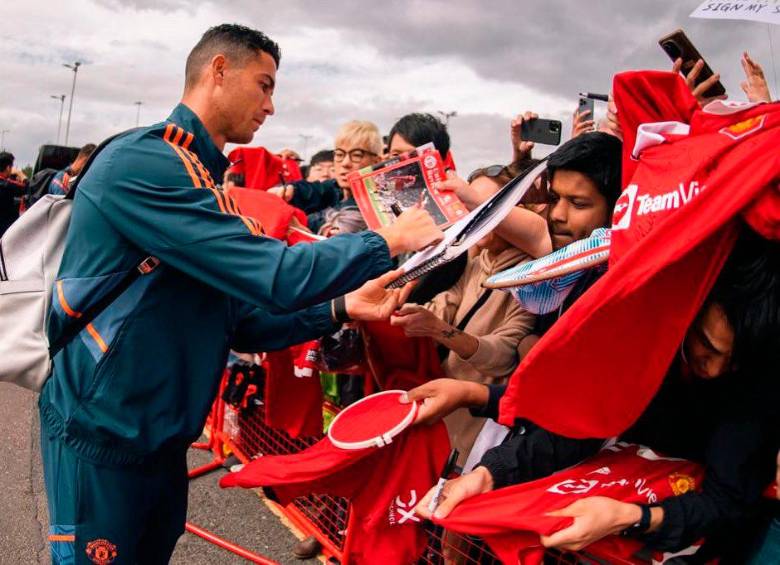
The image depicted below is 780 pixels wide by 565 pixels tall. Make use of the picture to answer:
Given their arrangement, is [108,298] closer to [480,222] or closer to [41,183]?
[480,222]

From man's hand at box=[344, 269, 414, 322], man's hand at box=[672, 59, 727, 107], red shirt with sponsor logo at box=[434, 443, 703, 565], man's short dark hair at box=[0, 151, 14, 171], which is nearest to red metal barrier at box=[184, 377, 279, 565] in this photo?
man's hand at box=[344, 269, 414, 322]

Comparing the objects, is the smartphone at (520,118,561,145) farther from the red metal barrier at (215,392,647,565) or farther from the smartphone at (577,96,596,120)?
the red metal barrier at (215,392,647,565)

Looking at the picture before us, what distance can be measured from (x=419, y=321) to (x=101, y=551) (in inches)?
45.4

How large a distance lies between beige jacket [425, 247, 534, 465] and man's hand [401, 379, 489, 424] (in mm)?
149

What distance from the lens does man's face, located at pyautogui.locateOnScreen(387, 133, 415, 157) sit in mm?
2934

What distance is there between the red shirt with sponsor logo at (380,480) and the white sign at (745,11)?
140 cm

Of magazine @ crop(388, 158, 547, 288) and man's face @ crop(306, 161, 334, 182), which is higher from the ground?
man's face @ crop(306, 161, 334, 182)

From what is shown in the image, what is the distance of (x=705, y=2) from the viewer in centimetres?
149

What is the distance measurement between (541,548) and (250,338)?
47.3 inches

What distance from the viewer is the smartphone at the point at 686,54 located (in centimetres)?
190

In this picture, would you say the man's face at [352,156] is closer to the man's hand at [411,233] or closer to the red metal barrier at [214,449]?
the red metal barrier at [214,449]

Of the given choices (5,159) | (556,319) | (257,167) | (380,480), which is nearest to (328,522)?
(380,480)

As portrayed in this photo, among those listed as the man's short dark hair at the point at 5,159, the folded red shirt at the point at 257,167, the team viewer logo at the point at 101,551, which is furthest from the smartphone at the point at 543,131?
the man's short dark hair at the point at 5,159

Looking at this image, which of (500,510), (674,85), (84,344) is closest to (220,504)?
(84,344)
